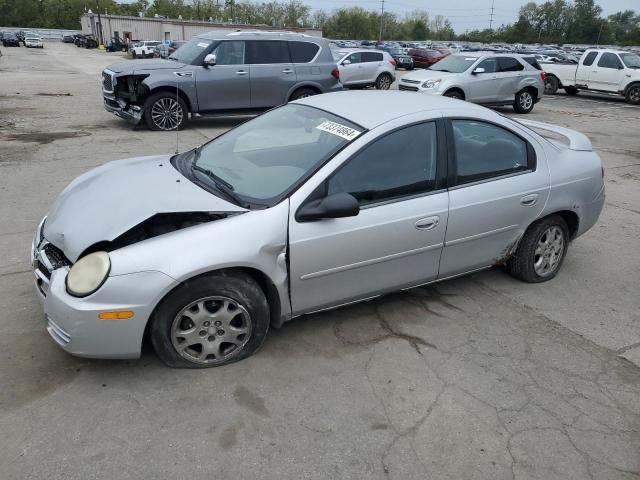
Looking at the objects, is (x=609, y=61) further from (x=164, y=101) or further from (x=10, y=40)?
(x=10, y=40)

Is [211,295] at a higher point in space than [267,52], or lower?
lower

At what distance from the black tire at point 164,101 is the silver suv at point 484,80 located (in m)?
6.40

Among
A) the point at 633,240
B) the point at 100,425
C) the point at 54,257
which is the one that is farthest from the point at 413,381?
the point at 633,240

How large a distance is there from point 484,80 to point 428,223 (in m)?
12.3

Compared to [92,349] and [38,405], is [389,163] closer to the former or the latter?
[92,349]

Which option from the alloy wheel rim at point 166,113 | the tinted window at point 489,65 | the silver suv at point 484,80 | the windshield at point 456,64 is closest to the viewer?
the alloy wheel rim at point 166,113

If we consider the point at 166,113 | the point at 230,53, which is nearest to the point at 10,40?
the point at 230,53

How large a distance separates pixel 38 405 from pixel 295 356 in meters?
1.46

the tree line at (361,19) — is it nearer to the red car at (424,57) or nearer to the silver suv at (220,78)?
the red car at (424,57)

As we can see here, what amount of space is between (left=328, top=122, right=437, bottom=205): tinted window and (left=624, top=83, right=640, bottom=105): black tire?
750 inches

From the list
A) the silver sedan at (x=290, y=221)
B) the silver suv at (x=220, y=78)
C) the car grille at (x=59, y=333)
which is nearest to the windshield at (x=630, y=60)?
the silver suv at (x=220, y=78)

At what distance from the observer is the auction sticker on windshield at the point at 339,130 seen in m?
3.46

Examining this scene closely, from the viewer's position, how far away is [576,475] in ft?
8.32

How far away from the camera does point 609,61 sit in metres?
19.4
